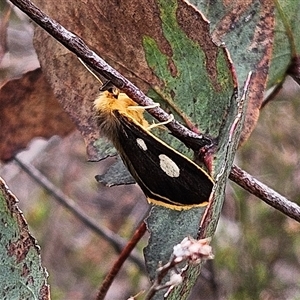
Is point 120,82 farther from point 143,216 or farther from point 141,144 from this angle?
point 143,216

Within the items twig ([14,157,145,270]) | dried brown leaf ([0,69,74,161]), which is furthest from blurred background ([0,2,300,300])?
dried brown leaf ([0,69,74,161])

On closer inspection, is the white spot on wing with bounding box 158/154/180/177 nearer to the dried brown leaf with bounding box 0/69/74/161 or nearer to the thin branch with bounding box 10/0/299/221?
the thin branch with bounding box 10/0/299/221

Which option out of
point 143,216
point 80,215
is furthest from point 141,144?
point 143,216

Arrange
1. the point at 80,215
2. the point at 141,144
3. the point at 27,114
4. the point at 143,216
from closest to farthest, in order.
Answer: the point at 141,144
the point at 27,114
the point at 80,215
the point at 143,216

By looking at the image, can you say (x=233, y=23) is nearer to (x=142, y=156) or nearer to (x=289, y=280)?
(x=142, y=156)

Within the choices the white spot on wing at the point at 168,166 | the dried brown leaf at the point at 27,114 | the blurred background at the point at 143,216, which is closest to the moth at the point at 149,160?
the white spot on wing at the point at 168,166

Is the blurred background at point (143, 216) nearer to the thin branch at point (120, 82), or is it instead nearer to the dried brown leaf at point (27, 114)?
the dried brown leaf at point (27, 114)
